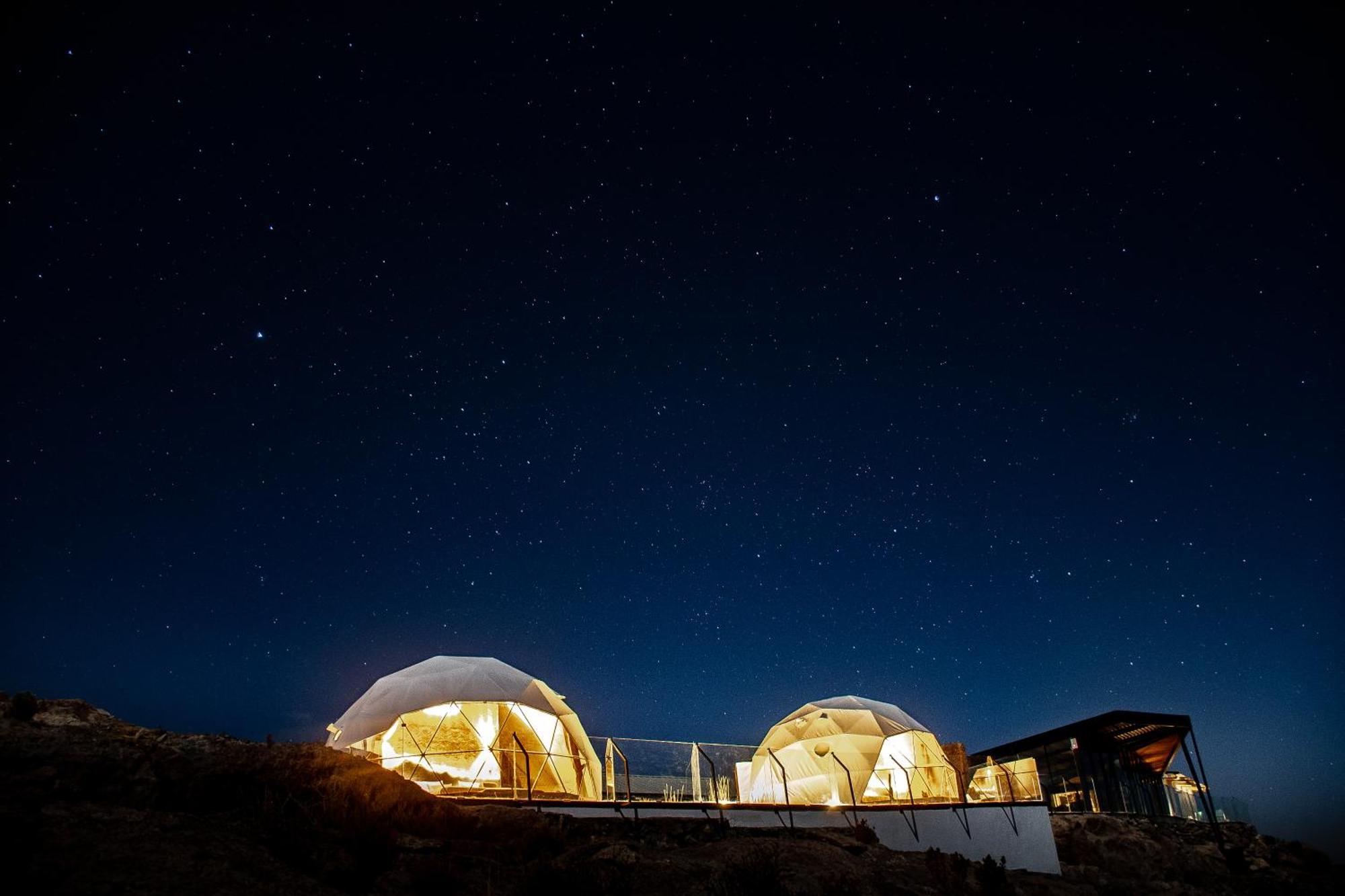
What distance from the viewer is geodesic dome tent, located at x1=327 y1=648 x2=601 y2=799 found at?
66.0 ft

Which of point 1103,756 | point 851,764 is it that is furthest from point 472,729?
point 1103,756

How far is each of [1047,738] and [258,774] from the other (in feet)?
120

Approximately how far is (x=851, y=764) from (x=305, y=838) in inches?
803

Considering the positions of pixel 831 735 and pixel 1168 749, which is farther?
pixel 1168 749

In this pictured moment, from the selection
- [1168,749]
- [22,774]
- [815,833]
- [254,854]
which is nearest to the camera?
[254,854]

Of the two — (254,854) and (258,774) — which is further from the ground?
(258,774)

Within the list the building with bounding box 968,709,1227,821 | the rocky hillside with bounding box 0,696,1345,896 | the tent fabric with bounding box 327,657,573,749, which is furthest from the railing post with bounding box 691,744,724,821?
the building with bounding box 968,709,1227,821

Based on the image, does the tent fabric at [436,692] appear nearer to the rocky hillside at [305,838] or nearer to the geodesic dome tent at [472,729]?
the geodesic dome tent at [472,729]

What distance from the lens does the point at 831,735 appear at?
2553 centimetres

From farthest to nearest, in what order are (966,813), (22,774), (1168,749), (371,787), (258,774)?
1. (1168,749)
2. (966,813)
3. (371,787)
4. (258,774)
5. (22,774)

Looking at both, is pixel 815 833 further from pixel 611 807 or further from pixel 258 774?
pixel 258 774

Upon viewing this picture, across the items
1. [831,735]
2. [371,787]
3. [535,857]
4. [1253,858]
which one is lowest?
[1253,858]

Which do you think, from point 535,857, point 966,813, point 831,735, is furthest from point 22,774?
point 831,735

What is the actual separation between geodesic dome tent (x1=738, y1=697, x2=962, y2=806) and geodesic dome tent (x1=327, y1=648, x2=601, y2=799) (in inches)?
252
